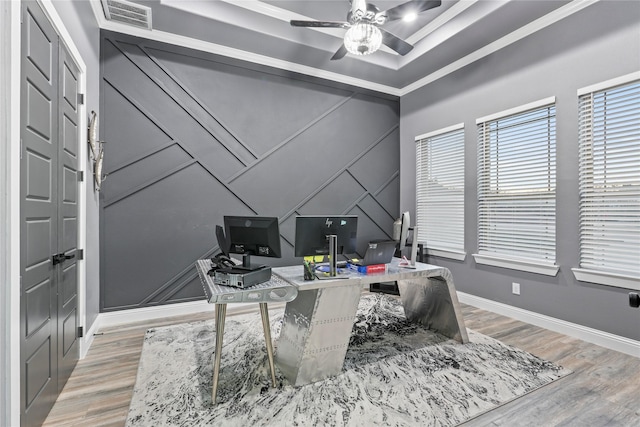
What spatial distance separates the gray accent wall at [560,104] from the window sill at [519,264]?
6cm

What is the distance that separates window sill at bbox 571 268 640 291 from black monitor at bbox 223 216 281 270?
295cm

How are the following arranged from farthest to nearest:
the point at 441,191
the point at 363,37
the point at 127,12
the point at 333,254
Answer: the point at 441,191
the point at 127,12
the point at 363,37
the point at 333,254

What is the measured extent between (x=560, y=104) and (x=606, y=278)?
176cm

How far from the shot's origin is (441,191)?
447 centimetres

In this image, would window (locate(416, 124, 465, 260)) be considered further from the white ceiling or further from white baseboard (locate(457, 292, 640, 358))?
the white ceiling

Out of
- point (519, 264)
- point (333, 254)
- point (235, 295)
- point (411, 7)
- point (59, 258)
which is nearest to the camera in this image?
point (235, 295)

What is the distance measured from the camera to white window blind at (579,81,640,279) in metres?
2.60

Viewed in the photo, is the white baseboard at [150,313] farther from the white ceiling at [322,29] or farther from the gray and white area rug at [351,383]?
the white ceiling at [322,29]

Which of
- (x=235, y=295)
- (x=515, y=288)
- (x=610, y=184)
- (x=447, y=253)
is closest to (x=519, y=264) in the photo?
(x=515, y=288)

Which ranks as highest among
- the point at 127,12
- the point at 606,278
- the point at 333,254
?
the point at 127,12

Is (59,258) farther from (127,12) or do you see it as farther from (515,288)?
(515,288)

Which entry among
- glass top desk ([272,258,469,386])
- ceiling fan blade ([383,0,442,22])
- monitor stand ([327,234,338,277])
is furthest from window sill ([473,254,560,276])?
ceiling fan blade ([383,0,442,22])

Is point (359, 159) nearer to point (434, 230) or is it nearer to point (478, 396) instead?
point (434, 230)

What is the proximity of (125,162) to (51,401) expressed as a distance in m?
2.34
